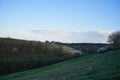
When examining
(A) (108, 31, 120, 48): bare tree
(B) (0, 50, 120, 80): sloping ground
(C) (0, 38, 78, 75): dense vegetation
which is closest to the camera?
(B) (0, 50, 120, 80): sloping ground

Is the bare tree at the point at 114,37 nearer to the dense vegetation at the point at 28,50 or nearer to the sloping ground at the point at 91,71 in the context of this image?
the dense vegetation at the point at 28,50

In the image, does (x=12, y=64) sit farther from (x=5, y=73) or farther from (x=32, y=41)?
(x=32, y=41)

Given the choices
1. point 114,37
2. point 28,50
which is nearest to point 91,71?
point 28,50

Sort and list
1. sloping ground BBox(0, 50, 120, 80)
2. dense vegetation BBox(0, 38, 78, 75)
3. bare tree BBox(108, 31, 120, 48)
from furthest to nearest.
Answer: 1. bare tree BBox(108, 31, 120, 48)
2. dense vegetation BBox(0, 38, 78, 75)
3. sloping ground BBox(0, 50, 120, 80)

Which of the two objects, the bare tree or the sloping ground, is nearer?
the sloping ground

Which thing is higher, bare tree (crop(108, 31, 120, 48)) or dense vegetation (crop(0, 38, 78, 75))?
bare tree (crop(108, 31, 120, 48))

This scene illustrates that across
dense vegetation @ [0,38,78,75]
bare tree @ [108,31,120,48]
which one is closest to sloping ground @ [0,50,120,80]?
dense vegetation @ [0,38,78,75]

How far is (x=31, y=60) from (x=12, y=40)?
23.1 meters

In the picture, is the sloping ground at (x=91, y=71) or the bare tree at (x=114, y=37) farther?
the bare tree at (x=114, y=37)

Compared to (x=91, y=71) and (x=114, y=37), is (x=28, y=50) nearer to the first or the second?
(x=114, y=37)

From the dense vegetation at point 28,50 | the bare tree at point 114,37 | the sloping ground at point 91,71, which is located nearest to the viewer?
the sloping ground at point 91,71

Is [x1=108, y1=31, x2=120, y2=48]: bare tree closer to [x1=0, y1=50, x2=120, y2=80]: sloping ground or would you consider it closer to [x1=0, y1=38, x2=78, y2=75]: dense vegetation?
[x1=0, y1=38, x2=78, y2=75]: dense vegetation

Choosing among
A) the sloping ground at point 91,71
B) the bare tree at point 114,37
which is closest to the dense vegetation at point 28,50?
the bare tree at point 114,37

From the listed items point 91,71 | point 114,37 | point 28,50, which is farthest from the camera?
point 114,37
